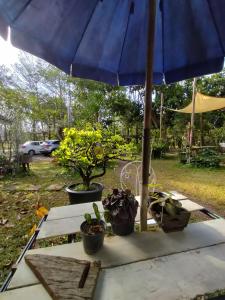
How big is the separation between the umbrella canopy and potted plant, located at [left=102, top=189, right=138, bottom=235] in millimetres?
1138

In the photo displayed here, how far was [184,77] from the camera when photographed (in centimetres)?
204

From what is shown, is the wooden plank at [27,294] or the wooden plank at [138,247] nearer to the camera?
the wooden plank at [27,294]

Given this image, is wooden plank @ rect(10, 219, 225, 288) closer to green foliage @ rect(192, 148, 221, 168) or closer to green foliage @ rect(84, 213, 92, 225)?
green foliage @ rect(84, 213, 92, 225)

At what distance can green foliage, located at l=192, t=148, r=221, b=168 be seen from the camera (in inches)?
307

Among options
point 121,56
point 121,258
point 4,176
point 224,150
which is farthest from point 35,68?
point 121,258

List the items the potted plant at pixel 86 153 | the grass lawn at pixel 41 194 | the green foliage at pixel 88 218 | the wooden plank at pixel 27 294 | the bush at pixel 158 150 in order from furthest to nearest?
the bush at pixel 158 150, the potted plant at pixel 86 153, the grass lawn at pixel 41 194, the green foliage at pixel 88 218, the wooden plank at pixel 27 294

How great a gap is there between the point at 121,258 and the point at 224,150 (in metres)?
9.82

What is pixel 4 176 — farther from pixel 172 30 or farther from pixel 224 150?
pixel 224 150

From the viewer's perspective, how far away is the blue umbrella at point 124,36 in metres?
1.53

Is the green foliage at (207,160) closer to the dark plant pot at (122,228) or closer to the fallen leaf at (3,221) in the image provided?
the fallen leaf at (3,221)

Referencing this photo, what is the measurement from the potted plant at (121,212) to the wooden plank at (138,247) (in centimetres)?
6

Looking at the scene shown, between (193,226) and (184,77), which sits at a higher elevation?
(184,77)

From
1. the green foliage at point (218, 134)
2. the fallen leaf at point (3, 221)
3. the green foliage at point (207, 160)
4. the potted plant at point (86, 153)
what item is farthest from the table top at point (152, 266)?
the green foliage at point (218, 134)

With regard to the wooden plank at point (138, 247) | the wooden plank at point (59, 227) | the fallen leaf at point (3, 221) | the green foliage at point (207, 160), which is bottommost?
the fallen leaf at point (3, 221)
